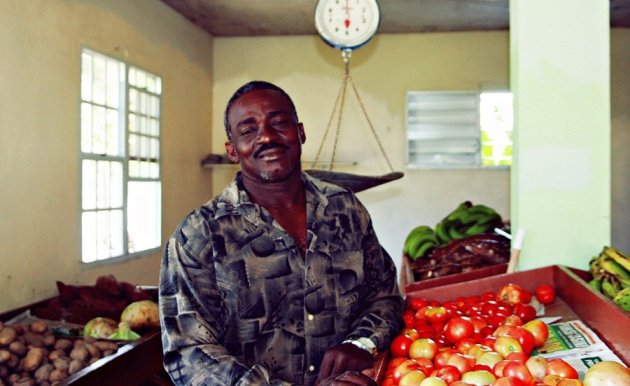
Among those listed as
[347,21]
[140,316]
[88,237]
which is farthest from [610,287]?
[88,237]

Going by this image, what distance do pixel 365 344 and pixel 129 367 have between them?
1474mm

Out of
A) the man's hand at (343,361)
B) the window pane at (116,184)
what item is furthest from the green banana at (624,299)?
the window pane at (116,184)

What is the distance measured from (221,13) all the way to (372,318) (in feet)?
14.5

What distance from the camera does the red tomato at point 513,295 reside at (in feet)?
6.79

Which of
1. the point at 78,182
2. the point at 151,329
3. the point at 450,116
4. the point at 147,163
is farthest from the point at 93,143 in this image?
the point at 450,116

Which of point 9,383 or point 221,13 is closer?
point 9,383

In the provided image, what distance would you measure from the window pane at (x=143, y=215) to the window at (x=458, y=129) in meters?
2.52

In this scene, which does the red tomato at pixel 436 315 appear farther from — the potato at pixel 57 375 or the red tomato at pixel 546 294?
the potato at pixel 57 375

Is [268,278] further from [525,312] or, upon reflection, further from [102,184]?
[102,184]

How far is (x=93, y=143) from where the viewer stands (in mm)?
4051

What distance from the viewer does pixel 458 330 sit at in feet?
5.64

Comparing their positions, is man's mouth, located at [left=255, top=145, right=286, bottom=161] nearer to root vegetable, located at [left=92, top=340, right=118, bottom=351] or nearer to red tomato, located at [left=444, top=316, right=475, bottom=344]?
red tomato, located at [left=444, top=316, right=475, bottom=344]

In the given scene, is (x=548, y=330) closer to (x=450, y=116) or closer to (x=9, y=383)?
Answer: (x=9, y=383)

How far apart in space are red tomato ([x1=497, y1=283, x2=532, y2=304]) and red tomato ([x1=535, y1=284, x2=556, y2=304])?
0.11ft
